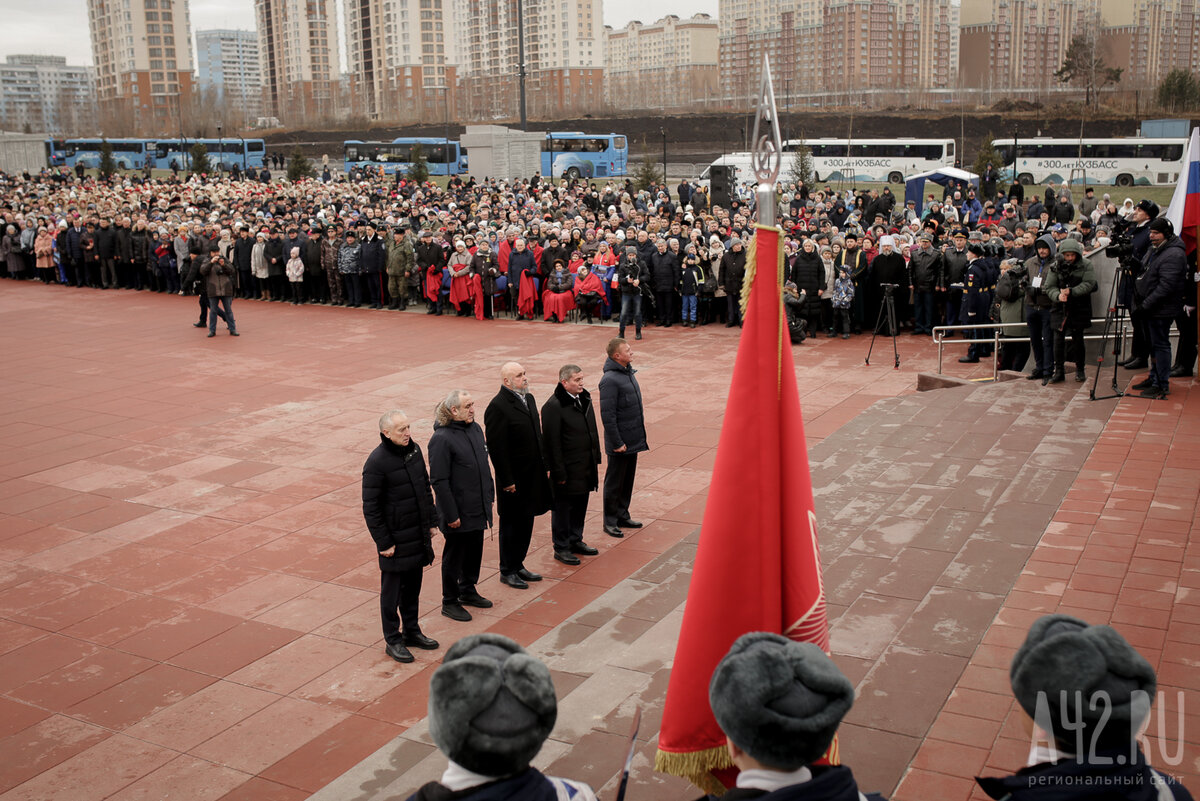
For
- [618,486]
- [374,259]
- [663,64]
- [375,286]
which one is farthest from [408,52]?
[618,486]

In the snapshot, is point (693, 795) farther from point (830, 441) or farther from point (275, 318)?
point (275, 318)

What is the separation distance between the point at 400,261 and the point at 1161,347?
48.0 feet

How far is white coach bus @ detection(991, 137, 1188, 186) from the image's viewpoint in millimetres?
41031

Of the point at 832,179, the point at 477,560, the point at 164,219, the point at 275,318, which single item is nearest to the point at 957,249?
the point at 477,560

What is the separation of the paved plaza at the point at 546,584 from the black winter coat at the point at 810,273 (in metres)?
3.09

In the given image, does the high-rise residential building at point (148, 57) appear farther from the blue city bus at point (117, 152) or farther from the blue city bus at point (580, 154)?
the blue city bus at point (580, 154)

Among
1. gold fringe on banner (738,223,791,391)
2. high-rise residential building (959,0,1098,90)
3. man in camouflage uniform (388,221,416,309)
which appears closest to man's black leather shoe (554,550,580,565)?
gold fringe on banner (738,223,791,391)

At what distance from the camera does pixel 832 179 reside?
5034 centimetres

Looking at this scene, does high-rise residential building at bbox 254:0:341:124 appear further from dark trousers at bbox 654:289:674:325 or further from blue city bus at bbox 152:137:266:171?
dark trousers at bbox 654:289:674:325

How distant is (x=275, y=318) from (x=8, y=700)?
1527cm

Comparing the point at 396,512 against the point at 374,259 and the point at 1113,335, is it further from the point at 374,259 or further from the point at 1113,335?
the point at 374,259

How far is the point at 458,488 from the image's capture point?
7117 millimetres

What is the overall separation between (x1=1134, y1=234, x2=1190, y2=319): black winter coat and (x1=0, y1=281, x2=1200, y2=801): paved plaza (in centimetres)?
93

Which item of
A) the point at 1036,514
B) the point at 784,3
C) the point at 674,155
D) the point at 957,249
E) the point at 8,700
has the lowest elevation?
the point at 8,700
